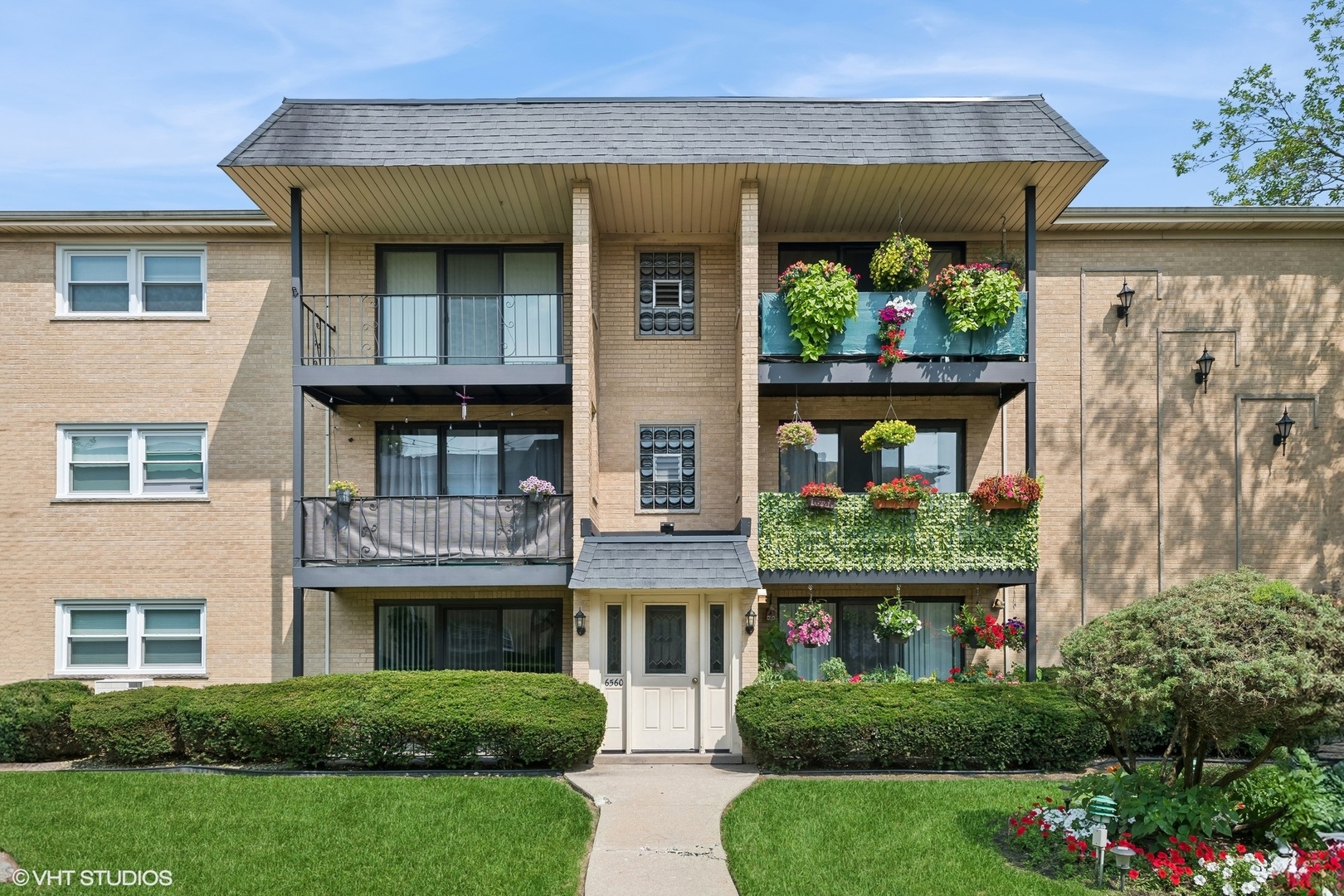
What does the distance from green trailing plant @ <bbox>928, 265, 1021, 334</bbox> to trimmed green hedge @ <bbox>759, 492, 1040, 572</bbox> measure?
239 cm

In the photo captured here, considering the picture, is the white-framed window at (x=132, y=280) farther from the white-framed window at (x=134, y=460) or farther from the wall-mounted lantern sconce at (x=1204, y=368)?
the wall-mounted lantern sconce at (x=1204, y=368)

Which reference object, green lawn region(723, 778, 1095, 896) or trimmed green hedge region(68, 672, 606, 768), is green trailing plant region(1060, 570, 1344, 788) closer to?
green lawn region(723, 778, 1095, 896)

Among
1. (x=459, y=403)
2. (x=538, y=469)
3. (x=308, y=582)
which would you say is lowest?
(x=308, y=582)

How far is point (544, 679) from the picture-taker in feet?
41.4

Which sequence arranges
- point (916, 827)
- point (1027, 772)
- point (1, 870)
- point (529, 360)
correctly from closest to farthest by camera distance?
point (1, 870) < point (916, 827) < point (1027, 772) < point (529, 360)

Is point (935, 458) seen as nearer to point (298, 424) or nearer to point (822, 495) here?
point (822, 495)

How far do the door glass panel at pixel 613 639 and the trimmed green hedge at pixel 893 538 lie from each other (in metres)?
2.10

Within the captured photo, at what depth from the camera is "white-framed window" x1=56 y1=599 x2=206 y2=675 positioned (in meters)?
15.1

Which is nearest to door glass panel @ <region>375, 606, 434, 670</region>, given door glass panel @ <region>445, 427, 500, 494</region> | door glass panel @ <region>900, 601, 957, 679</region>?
door glass panel @ <region>445, 427, 500, 494</region>

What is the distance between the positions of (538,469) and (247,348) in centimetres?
482

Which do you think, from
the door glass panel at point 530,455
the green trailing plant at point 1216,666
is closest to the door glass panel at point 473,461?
the door glass panel at point 530,455

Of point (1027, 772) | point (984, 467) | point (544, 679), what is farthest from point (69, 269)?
point (1027, 772)

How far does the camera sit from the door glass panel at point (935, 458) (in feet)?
50.7

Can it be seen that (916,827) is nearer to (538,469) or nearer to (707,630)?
(707,630)
